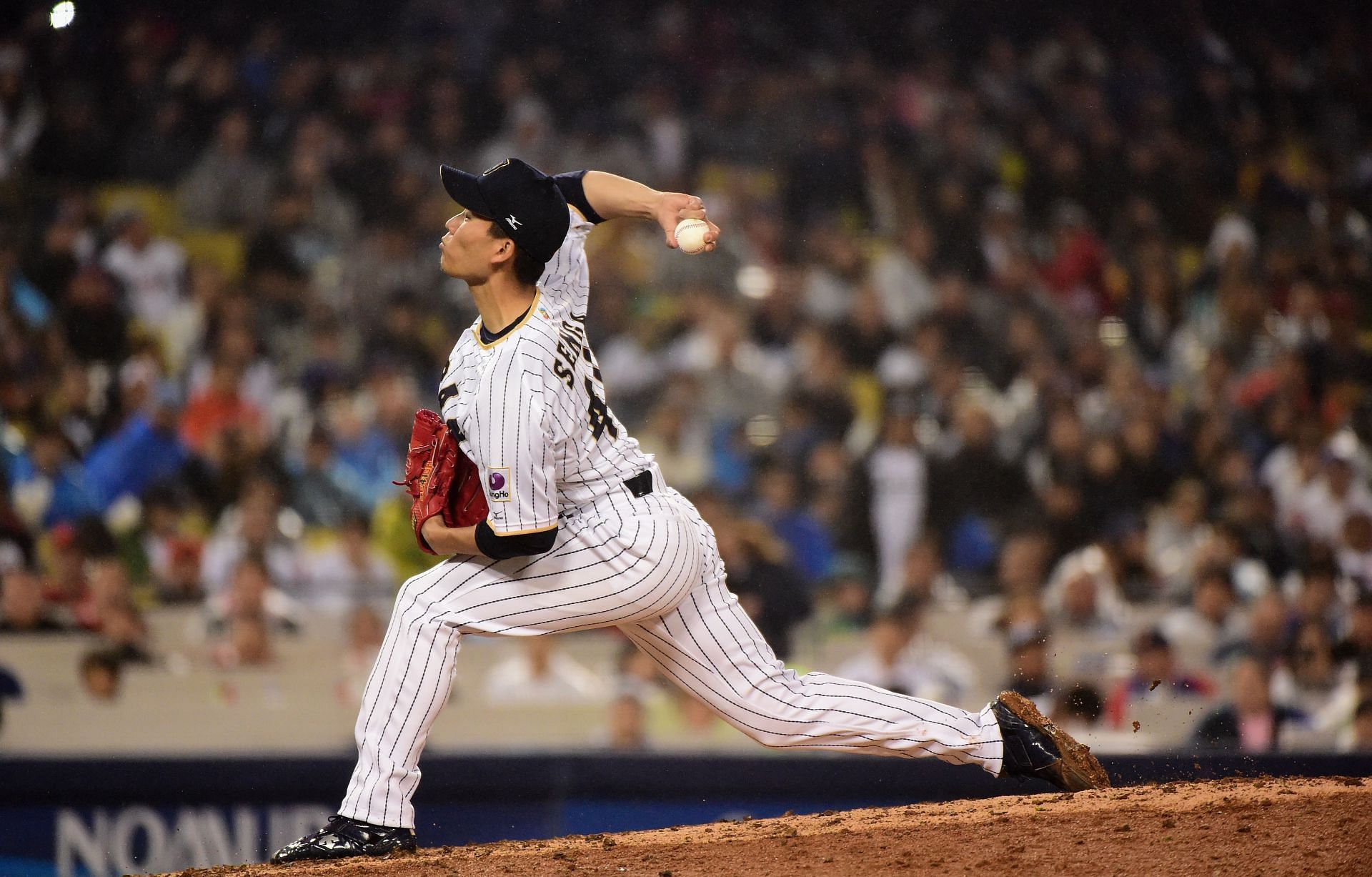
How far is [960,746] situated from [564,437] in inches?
42.2

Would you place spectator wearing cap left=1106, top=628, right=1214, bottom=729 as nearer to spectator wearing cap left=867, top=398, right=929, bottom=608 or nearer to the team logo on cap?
spectator wearing cap left=867, top=398, right=929, bottom=608

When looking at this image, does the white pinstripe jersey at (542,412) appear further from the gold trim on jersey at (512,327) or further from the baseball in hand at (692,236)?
the baseball in hand at (692,236)

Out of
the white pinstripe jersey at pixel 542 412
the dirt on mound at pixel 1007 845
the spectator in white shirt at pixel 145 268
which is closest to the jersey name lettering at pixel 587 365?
the white pinstripe jersey at pixel 542 412

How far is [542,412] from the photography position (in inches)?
97.6

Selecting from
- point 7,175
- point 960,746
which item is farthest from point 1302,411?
point 7,175

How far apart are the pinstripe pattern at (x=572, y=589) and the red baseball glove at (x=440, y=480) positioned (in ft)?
0.16

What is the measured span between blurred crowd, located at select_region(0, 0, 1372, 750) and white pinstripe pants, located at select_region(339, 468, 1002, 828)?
2518 mm

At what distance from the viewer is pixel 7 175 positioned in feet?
23.7

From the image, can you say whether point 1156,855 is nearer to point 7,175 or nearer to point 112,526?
point 112,526

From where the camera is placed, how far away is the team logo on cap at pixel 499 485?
2464mm

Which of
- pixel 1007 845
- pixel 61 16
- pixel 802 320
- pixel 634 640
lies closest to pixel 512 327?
pixel 634 640

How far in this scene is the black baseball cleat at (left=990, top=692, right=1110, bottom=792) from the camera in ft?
9.43

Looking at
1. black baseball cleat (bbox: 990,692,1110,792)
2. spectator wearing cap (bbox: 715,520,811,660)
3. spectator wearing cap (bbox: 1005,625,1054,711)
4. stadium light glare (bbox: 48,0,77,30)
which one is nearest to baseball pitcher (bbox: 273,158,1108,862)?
black baseball cleat (bbox: 990,692,1110,792)

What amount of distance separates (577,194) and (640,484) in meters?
0.63
